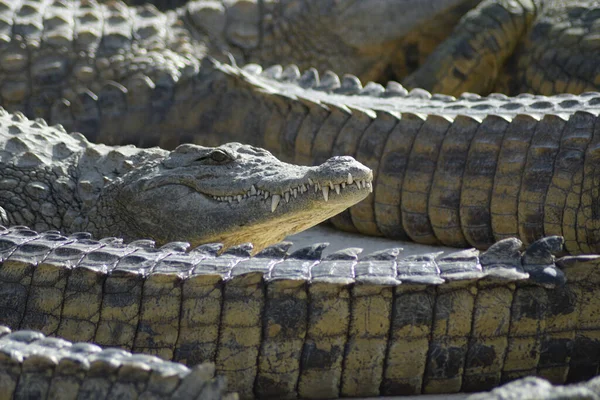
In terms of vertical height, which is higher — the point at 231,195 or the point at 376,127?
the point at 376,127

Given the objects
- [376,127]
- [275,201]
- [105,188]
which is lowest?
[105,188]

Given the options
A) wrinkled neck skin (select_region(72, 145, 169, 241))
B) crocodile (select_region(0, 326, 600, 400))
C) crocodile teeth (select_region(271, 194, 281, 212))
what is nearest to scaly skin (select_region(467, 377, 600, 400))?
crocodile (select_region(0, 326, 600, 400))

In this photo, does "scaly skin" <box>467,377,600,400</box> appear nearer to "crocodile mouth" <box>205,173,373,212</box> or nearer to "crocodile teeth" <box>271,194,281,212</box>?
"crocodile mouth" <box>205,173,373,212</box>

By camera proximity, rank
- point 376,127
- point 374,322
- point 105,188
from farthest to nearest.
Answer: point 376,127, point 105,188, point 374,322

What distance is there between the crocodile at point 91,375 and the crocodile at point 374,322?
449 millimetres

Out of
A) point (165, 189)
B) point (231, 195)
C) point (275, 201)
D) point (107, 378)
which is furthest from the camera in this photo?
point (165, 189)

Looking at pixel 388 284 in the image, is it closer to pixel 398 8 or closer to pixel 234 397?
pixel 234 397

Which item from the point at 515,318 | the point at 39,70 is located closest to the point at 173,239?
the point at 515,318

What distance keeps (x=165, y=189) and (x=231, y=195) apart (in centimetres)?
29

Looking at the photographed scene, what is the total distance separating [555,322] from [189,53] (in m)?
3.76

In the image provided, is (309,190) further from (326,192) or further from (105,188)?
(105,188)

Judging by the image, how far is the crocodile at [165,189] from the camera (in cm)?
365

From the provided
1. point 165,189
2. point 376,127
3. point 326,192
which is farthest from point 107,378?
point 376,127

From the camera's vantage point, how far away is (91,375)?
2316 mm
